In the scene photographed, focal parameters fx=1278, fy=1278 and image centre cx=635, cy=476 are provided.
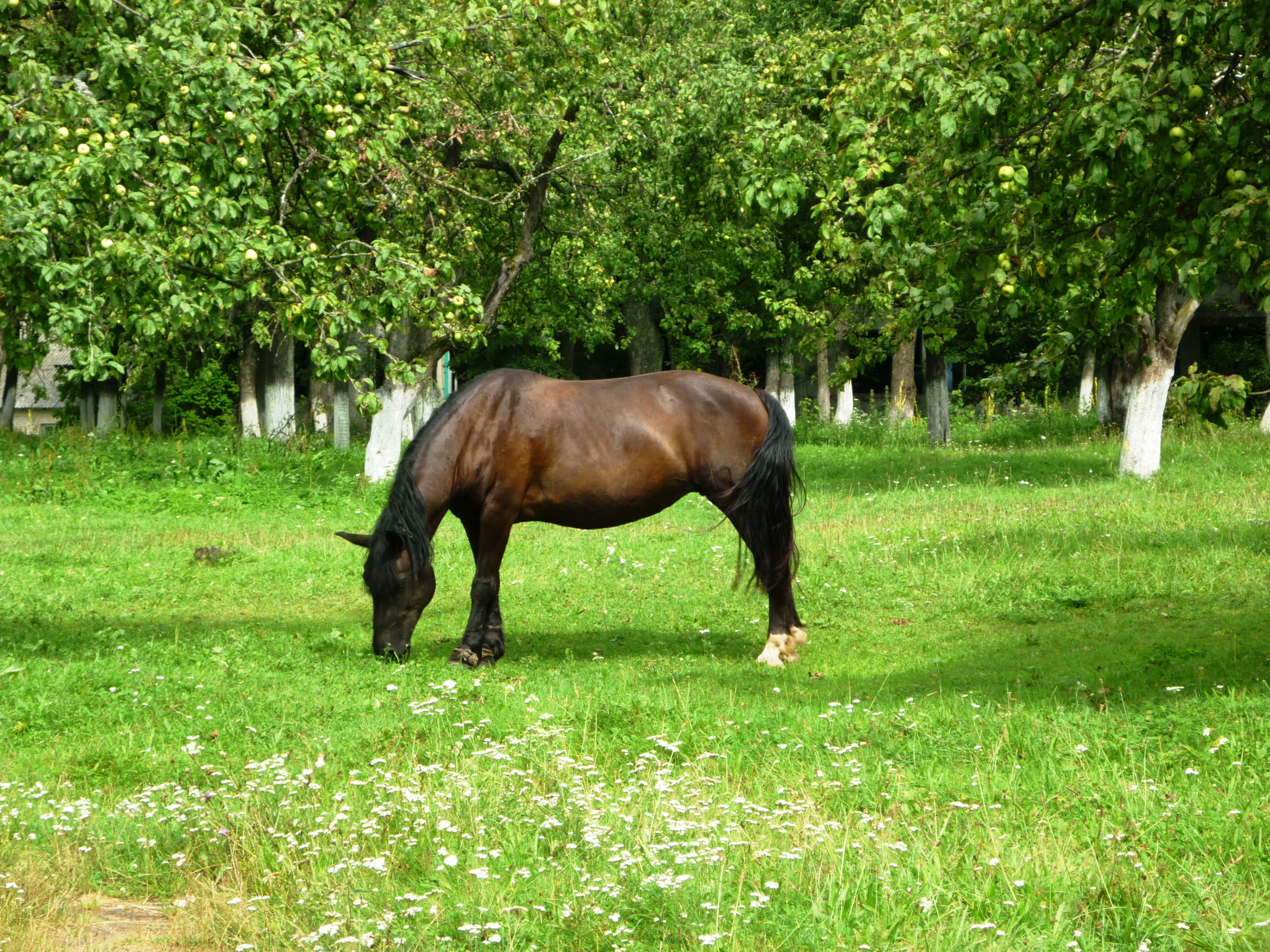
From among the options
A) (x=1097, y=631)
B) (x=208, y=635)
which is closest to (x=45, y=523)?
(x=208, y=635)

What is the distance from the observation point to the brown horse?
31.0 feet

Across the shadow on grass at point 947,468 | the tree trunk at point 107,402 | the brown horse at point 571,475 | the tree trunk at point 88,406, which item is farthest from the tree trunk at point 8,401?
the brown horse at point 571,475

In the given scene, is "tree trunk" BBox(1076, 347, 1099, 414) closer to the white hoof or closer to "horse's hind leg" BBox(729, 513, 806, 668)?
"horse's hind leg" BBox(729, 513, 806, 668)

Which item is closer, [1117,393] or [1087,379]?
[1117,393]

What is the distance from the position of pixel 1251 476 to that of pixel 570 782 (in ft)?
50.8

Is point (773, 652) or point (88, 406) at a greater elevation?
point (88, 406)

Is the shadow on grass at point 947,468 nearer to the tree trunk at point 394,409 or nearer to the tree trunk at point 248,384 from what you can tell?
the tree trunk at point 394,409

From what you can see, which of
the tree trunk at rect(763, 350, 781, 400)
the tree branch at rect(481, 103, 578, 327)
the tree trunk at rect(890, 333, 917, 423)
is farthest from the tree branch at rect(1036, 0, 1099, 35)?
the tree trunk at rect(763, 350, 781, 400)

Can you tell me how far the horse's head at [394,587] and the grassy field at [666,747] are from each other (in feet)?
1.18

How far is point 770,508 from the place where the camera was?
9.68m

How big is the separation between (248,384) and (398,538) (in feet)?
104

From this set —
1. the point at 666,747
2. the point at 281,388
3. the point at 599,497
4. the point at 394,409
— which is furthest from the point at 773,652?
the point at 281,388

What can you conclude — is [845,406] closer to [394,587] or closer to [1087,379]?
[1087,379]

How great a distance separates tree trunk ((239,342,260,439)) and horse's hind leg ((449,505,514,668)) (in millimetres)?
30412
